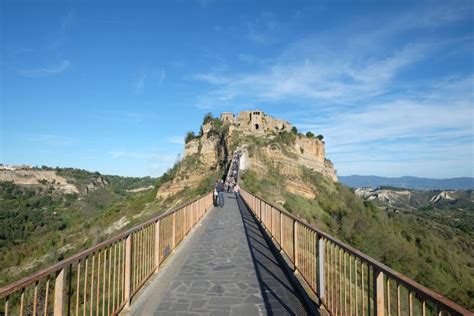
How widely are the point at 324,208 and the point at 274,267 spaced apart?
42752 mm

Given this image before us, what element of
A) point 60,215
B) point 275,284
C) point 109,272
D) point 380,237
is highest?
point 109,272

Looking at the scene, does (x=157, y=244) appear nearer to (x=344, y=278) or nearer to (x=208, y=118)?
(x=344, y=278)

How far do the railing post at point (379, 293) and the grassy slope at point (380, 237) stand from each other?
83.3 feet

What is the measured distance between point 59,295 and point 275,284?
12.9 ft

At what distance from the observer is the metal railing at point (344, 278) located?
2268 mm

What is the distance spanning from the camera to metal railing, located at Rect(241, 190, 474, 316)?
2268mm

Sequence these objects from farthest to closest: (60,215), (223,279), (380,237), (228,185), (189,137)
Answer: (60,215) → (189,137) → (380,237) → (228,185) → (223,279)

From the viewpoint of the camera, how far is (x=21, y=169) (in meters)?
132

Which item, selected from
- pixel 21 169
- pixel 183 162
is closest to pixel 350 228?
pixel 183 162

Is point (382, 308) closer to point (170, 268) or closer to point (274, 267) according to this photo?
point (274, 267)

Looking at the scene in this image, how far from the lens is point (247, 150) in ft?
152

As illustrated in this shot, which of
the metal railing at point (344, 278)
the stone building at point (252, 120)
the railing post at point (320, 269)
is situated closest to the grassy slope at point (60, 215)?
the stone building at point (252, 120)

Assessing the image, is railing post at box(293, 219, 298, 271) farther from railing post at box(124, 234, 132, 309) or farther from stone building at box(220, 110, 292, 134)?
stone building at box(220, 110, 292, 134)

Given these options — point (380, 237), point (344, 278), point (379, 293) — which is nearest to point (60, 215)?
point (380, 237)
